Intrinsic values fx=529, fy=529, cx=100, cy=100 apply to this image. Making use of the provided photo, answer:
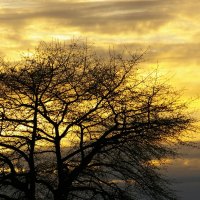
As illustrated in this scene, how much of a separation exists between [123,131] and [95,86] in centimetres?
217

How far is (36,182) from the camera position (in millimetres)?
21219

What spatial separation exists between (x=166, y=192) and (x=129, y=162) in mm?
1922

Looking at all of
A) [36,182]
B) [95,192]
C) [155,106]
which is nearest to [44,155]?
[36,182]

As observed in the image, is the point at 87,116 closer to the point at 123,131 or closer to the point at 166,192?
the point at 123,131

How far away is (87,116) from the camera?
21.1 metres

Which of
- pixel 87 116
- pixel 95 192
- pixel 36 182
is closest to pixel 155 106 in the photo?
pixel 87 116

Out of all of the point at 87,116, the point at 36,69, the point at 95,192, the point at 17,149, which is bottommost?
the point at 95,192

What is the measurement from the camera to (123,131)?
69.7ft

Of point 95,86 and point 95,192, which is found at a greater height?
point 95,86

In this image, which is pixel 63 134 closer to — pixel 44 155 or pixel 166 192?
pixel 44 155

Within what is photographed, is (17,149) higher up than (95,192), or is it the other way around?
(17,149)

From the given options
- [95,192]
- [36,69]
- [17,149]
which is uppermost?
[36,69]

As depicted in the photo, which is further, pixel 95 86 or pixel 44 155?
pixel 44 155

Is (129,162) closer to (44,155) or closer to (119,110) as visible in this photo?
(119,110)
